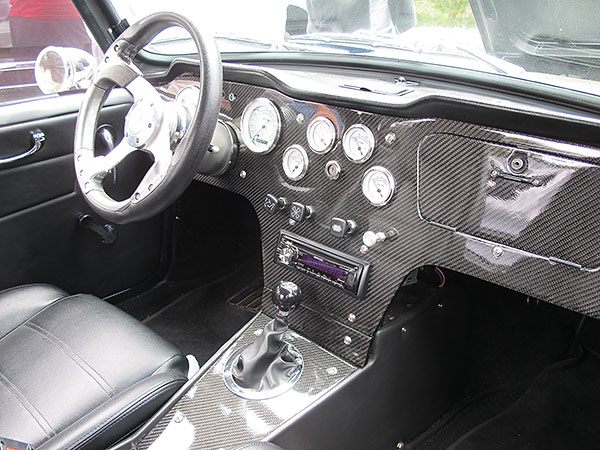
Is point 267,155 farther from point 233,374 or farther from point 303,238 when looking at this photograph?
point 233,374

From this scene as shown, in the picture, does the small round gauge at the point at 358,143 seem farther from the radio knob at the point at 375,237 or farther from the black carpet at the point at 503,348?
the black carpet at the point at 503,348

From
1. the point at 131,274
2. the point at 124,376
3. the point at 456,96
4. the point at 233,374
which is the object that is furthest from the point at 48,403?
the point at 456,96

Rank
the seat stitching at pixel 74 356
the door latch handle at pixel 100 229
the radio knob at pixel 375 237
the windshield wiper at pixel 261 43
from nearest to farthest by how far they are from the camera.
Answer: the seat stitching at pixel 74 356
the radio knob at pixel 375 237
the windshield wiper at pixel 261 43
the door latch handle at pixel 100 229

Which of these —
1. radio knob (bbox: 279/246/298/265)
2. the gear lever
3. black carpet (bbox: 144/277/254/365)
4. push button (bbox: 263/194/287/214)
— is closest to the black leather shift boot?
the gear lever

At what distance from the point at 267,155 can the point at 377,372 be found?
0.69m

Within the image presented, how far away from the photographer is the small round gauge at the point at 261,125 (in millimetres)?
1528

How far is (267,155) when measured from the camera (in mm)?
1586

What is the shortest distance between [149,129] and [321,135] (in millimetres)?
451

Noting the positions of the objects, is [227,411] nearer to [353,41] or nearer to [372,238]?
[372,238]

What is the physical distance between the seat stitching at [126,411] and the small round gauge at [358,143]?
27.9 inches

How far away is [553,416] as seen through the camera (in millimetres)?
1825

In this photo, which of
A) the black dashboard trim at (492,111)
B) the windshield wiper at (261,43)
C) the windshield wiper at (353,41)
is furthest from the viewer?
the windshield wiper at (261,43)

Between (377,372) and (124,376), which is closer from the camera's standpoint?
(124,376)

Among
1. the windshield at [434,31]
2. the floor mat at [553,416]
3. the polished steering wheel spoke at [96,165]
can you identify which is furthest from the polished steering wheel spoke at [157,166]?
the floor mat at [553,416]
